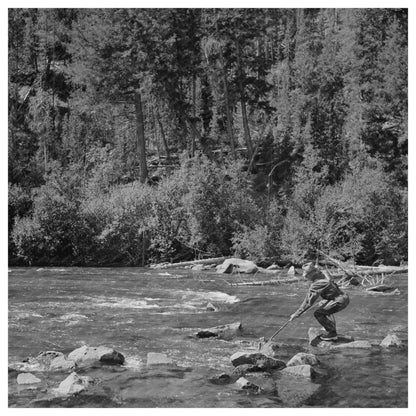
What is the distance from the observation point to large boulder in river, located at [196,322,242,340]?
10852 millimetres

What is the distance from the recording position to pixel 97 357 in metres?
9.06

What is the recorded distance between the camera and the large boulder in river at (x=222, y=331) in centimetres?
1085

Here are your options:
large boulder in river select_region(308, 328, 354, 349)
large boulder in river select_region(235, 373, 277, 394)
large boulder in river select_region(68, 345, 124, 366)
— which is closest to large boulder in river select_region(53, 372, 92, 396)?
large boulder in river select_region(68, 345, 124, 366)

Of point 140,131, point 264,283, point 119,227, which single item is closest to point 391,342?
point 264,283

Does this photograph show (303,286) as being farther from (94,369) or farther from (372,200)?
(94,369)

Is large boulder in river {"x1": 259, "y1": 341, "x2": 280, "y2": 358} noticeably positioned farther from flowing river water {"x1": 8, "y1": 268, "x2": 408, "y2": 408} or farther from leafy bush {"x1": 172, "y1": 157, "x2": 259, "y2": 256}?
leafy bush {"x1": 172, "y1": 157, "x2": 259, "y2": 256}

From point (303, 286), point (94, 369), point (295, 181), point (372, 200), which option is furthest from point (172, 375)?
point (295, 181)

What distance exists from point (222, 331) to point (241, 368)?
2.47 m

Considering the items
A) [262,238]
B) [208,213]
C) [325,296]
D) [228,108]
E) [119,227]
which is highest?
[228,108]

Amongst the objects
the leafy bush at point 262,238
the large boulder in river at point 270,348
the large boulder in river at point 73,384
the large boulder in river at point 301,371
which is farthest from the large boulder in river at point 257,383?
the leafy bush at point 262,238

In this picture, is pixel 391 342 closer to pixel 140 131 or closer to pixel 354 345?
pixel 354 345
